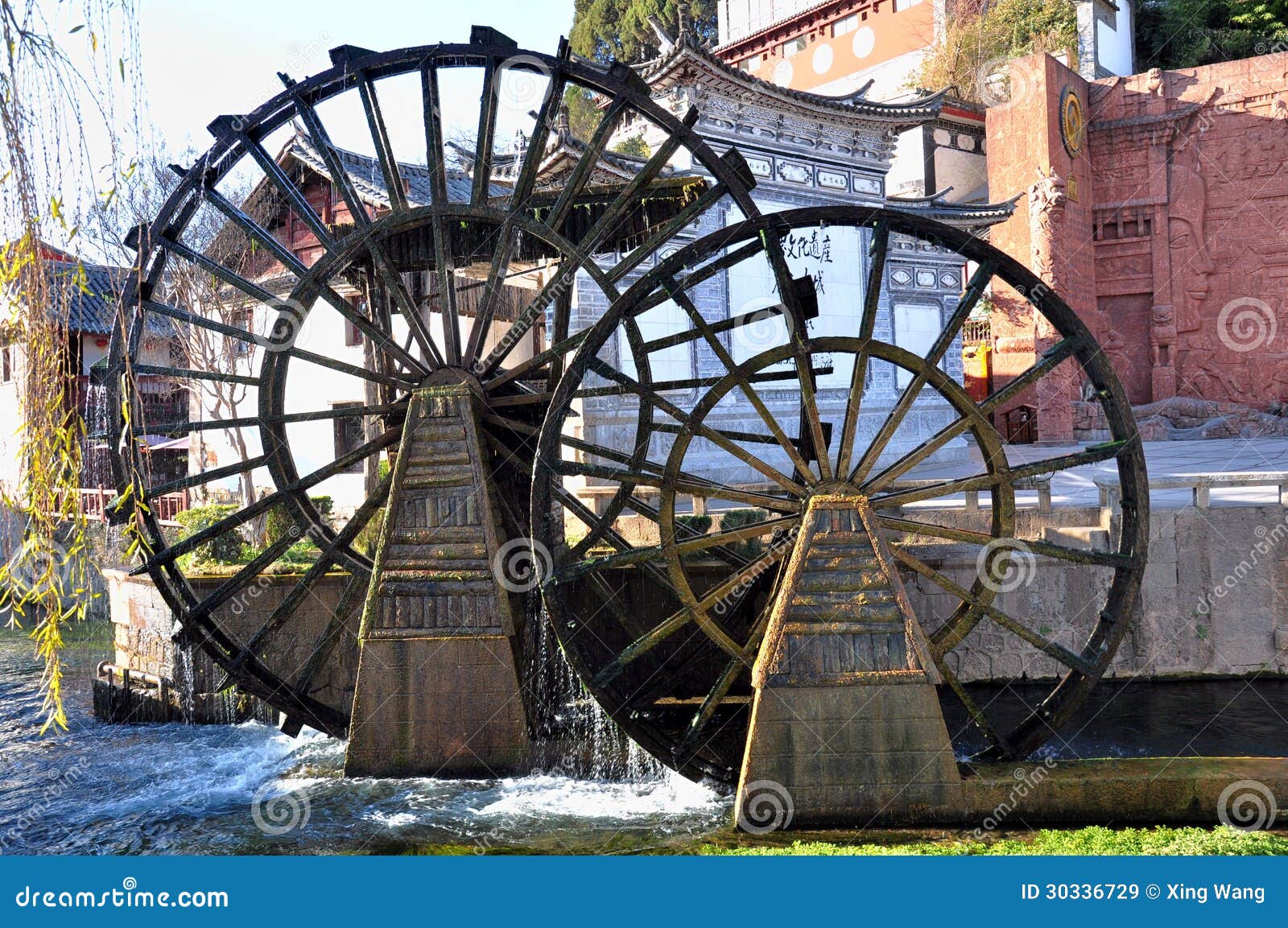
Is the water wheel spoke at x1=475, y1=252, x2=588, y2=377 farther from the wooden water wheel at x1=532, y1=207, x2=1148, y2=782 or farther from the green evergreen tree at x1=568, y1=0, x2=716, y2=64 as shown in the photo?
the green evergreen tree at x1=568, y1=0, x2=716, y2=64

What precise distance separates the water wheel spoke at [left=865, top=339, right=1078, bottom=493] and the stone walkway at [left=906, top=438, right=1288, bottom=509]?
4.79 m

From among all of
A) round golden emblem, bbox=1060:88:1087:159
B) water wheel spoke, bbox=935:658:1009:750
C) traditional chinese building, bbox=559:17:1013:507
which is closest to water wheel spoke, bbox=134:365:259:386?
water wheel spoke, bbox=935:658:1009:750

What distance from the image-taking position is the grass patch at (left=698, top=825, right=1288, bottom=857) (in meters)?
5.32

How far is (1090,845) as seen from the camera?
5.46 meters

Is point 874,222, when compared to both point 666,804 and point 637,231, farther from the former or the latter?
point 666,804

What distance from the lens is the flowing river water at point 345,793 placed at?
21.3 feet

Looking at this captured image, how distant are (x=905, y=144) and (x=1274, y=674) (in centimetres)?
2080

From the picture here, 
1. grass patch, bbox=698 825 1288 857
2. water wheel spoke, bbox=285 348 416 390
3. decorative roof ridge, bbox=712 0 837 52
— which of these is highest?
decorative roof ridge, bbox=712 0 837 52

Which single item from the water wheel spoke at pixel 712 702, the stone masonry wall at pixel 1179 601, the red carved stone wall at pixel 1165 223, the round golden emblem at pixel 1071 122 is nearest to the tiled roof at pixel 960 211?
the red carved stone wall at pixel 1165 223

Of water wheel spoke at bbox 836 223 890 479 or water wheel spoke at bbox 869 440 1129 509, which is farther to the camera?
water wheel spoke at bbox 869 440 1129 509

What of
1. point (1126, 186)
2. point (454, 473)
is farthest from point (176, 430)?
point (1126, 186)

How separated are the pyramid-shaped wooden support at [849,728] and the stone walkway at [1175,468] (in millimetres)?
6328

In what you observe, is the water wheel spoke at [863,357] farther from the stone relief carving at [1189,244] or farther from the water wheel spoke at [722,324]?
the stone relief carving at [1189,244]

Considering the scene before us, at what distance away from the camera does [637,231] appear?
369 inches
